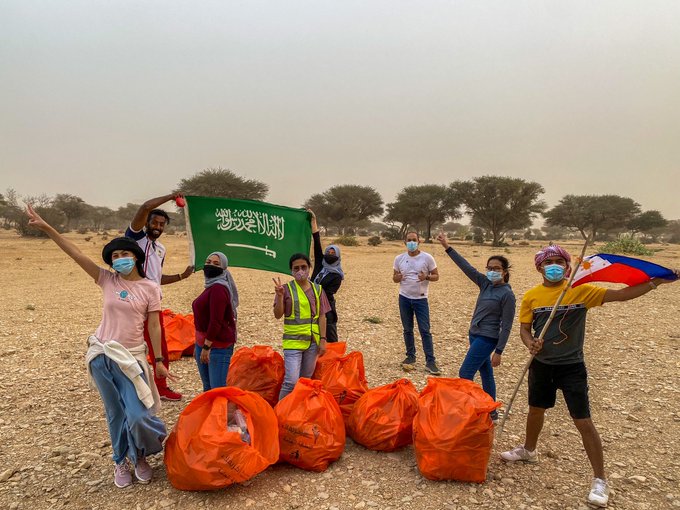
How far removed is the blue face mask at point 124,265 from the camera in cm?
320

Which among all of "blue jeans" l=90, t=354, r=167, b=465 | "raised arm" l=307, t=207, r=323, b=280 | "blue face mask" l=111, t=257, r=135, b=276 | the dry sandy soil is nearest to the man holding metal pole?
the dry sandy soil

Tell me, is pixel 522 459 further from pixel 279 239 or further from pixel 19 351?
pixel 19 351

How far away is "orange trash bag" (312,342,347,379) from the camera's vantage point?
424 cm

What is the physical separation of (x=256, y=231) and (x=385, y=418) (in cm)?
248

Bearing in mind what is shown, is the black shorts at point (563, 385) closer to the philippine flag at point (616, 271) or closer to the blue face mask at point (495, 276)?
the philippine flag at point (616, 271)

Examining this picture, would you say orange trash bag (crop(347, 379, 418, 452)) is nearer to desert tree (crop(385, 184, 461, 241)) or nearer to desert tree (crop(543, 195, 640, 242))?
desert tree (crop(385, 184, 461, 241))

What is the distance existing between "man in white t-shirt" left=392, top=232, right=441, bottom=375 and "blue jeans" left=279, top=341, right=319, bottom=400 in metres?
1.90

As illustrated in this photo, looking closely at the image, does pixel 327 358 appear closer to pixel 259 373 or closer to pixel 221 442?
pixel 259 373

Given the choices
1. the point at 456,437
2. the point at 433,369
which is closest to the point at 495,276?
the point at 456,437

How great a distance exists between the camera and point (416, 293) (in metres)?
5.70

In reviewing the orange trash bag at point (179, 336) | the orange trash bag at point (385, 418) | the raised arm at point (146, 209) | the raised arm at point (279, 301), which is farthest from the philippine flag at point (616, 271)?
the orange trash bag at point (179, 336)

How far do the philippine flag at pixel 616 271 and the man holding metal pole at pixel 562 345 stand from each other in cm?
6

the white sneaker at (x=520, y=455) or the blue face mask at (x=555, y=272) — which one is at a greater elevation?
the blue face mask at (x=555, y=272)

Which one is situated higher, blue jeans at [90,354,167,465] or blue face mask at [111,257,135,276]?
blue face mask at [111,257,135,276]
